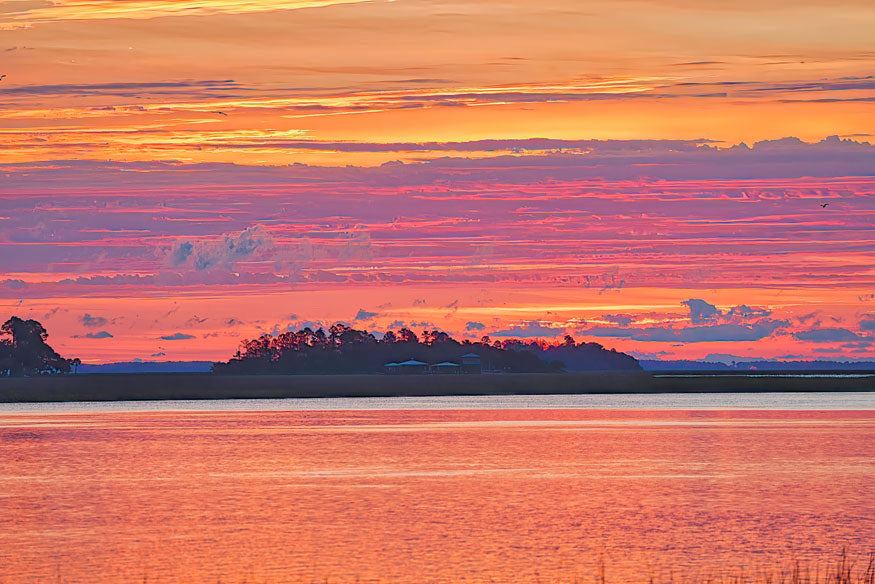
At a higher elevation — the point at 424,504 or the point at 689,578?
the point at 424,504

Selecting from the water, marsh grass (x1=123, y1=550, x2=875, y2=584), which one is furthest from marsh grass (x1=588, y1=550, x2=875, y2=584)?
the water

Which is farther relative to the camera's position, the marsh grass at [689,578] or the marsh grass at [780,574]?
the marsh grass at [689,578]

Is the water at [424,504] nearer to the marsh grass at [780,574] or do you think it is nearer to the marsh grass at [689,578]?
the marsh grass at [689,578]

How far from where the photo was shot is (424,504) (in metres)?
51.3

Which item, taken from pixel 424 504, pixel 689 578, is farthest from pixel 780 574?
pixel 424 504

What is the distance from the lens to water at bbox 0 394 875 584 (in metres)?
37.3

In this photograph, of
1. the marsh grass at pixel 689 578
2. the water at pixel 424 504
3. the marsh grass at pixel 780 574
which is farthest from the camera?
the water at pixel 424 504

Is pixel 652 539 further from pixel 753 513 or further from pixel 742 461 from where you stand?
pixel 742 461

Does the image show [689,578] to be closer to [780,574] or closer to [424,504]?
[780,574]

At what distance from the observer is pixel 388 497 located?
53969 millimetres

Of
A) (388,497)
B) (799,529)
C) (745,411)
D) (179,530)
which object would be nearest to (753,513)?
(799,529)

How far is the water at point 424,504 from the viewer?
1470 inches

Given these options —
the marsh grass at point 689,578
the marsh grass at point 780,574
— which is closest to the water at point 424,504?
the marsh grass at point 689,578

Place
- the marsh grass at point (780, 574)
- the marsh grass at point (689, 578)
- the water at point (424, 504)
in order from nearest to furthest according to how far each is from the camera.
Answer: the marsh grass at point (780, 574)
the marsh grass at point (689, 578)
the water at point (424, 504)
